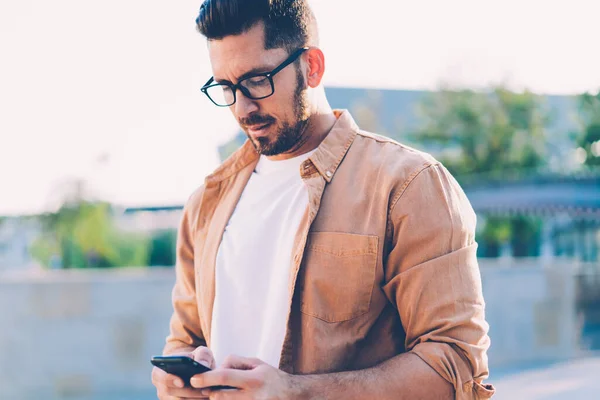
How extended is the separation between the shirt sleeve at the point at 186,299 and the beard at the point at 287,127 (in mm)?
431

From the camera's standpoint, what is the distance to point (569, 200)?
527 inches

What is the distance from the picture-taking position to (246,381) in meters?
1.52

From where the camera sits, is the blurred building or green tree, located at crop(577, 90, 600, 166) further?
the blurred building

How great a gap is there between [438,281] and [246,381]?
1.55 ft

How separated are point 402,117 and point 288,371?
32.5 m

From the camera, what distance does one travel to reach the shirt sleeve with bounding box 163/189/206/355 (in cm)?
216

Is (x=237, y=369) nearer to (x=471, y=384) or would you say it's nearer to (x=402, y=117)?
(x=471, y=384)

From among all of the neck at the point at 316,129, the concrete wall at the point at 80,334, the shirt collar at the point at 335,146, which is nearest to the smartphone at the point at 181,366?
the shirt collar at the point at 335,146

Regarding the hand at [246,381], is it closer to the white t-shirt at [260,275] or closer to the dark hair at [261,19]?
the white t-shirt at [260,275]

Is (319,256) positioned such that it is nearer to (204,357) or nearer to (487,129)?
(204,357)

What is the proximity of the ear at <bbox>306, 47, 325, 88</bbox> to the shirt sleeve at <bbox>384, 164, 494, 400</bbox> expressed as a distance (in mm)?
381

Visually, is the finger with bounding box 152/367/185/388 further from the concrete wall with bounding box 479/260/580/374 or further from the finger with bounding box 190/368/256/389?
the concrete wall with bounding box 479/260/580/374

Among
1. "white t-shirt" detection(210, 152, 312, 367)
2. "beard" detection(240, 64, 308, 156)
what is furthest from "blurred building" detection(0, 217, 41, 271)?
"beard" detection(240, 64, 308, 156)

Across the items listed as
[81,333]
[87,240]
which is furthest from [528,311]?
[87,240]
